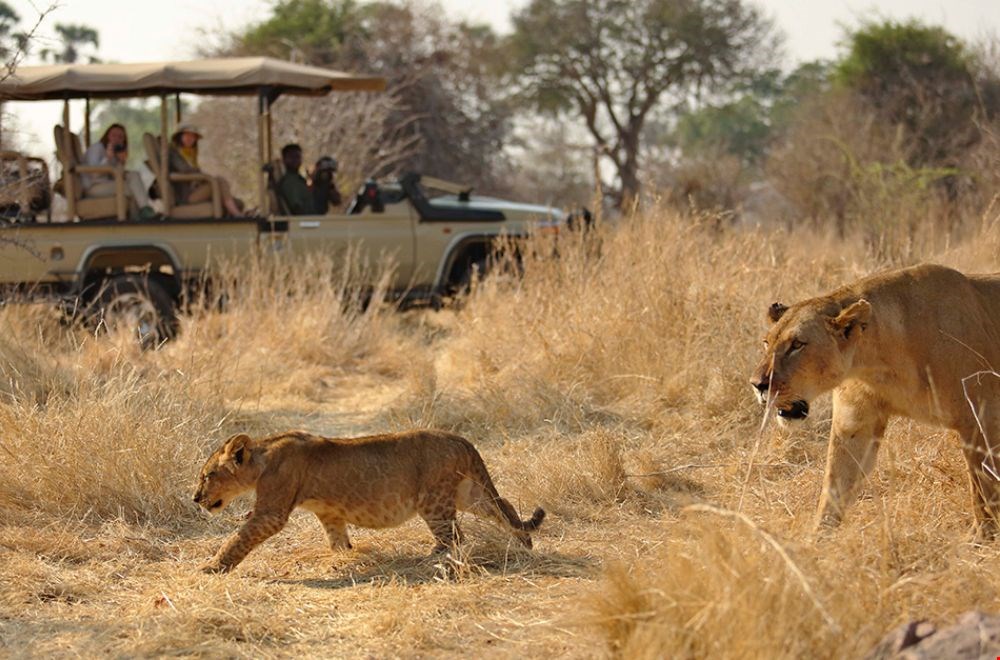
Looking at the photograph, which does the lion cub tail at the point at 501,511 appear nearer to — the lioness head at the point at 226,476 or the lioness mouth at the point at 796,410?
the lioness head at the point at 226,476

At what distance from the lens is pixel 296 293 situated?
1115cm

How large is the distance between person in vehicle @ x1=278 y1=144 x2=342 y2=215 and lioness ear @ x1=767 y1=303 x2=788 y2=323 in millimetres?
7915

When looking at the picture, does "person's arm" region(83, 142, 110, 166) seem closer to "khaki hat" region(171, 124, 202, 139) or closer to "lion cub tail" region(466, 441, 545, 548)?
"khaki hat" region(171, 124, 202, 139)

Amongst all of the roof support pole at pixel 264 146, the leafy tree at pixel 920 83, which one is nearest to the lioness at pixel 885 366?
the roof support pole at pixel 264 146

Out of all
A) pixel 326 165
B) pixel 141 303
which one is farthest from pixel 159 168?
pixel 326 165

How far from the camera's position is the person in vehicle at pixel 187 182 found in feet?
40.2

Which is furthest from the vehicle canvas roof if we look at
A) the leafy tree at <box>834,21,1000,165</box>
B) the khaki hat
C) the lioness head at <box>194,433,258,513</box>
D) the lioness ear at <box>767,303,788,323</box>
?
the leafy tree at <box>834,21,1000,165</box>

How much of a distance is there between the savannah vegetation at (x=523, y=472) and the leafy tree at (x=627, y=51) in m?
18.9

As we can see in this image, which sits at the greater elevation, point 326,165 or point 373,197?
point 326,165

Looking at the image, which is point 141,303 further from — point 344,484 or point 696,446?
point 344,484

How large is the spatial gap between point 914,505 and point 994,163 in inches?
386

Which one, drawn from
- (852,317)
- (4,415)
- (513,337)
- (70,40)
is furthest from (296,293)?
(70,40)

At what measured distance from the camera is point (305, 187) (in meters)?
12.9

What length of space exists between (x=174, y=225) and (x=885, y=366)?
7.95 metres
